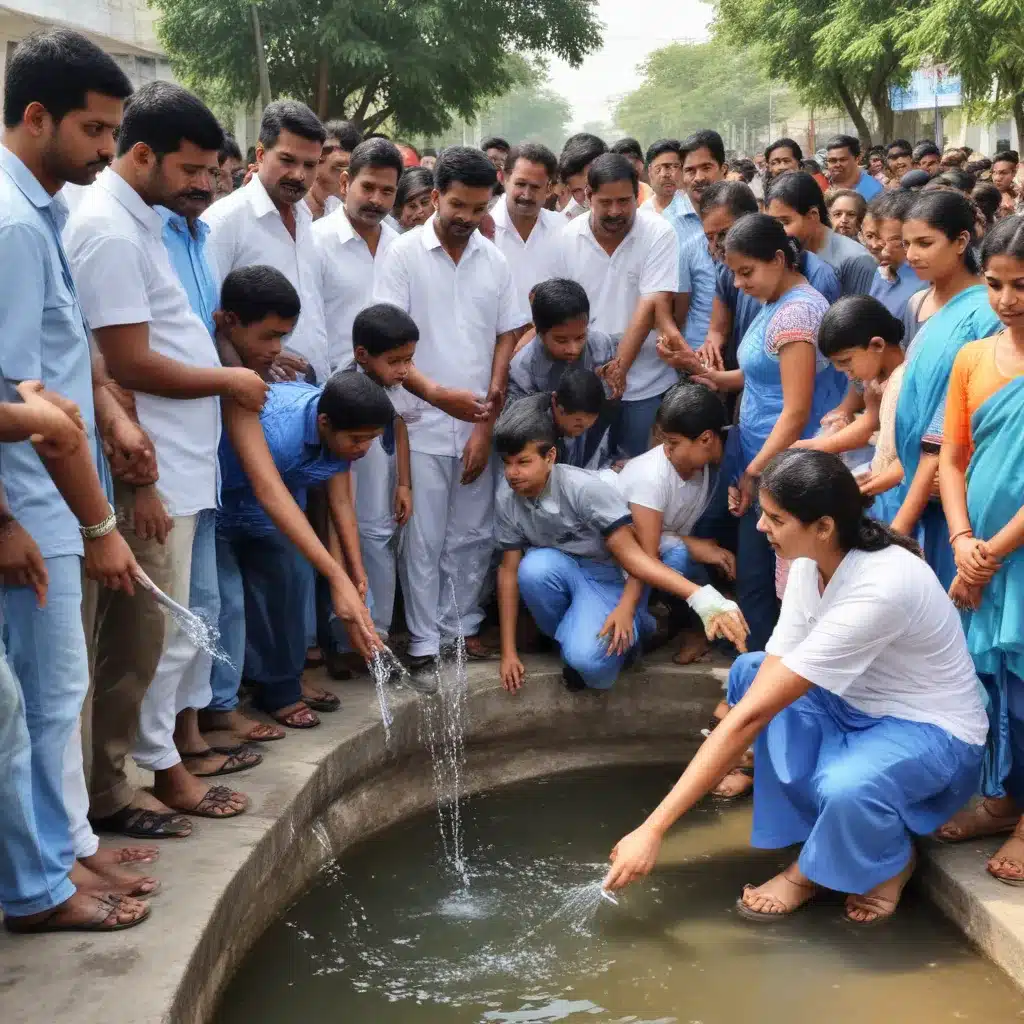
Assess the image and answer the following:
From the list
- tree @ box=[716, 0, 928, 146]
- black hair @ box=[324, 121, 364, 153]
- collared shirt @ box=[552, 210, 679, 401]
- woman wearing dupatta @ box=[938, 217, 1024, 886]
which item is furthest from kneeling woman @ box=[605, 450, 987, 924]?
tree @ box=[716, 0, 928, 146]

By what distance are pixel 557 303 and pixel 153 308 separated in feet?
5.82

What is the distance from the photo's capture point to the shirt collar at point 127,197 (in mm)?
3229

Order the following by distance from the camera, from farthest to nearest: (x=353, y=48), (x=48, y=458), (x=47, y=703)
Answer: (x=353, y=48) → (x=47, y=703) → (x=48, y=458)

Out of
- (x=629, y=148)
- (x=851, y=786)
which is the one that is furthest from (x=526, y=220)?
(x=629, y=148)

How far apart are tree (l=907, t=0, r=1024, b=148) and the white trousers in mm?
16968

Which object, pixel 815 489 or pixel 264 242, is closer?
pixel 815 489

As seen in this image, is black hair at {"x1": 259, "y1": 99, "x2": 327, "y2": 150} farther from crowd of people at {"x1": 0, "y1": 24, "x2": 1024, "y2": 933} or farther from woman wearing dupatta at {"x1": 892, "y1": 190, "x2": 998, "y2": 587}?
woman wearing dupatta at {"x1": 892, "y1": 190, "x2": 998, "y2": 587}

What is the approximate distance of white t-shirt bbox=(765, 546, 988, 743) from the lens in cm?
326

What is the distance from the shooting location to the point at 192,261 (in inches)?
139

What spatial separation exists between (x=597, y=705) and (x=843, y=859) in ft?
5.03

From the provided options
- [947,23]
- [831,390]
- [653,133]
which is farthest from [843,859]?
[653,133]

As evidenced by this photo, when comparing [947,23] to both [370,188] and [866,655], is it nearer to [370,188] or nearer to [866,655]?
[370,188]

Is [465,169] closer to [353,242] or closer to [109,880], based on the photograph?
[353,242]

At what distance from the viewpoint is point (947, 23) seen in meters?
20.0
